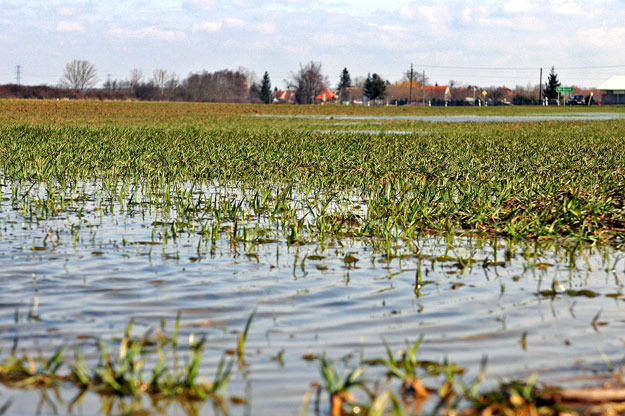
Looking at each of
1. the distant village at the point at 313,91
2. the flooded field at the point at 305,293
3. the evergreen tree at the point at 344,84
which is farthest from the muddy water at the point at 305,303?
the evergreen tree at the point at 344,84

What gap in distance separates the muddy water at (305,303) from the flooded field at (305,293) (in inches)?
0.8

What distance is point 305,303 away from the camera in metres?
5.63

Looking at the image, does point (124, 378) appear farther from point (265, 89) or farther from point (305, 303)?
point (265, 89)

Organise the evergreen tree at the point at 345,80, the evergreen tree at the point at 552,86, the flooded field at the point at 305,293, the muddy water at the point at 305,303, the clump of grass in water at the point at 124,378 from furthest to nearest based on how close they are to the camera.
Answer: the evergreen tree at the point at 345,80
the evergreen tree at the point at 552,86
the muddy water at the point at 305,303
the flooded field at the point at 305,293
the clump of grass in water at the point at 124,378

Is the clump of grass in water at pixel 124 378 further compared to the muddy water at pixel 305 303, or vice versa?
the muddy water at pixel 305 303

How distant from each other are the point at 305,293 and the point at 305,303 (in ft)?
1.00

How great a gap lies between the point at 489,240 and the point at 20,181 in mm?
8492

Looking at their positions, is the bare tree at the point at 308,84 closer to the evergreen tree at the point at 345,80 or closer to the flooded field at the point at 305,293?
the evergreen tree at the point at 345,80

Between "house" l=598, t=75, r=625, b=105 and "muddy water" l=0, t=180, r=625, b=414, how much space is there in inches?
6189

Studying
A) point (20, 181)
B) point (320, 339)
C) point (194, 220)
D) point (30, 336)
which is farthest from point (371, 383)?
point (20, 181)

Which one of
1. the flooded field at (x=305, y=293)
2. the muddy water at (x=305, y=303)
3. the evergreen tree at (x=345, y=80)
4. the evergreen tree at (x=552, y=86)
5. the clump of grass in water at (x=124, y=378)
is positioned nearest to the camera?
the clump of grass in water at (x=124, y=378)

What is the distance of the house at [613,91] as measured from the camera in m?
152

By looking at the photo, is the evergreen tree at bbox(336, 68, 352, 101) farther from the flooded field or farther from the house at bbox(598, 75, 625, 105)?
the flooded field

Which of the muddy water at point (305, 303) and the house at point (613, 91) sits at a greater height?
the house at point (613, 91)
